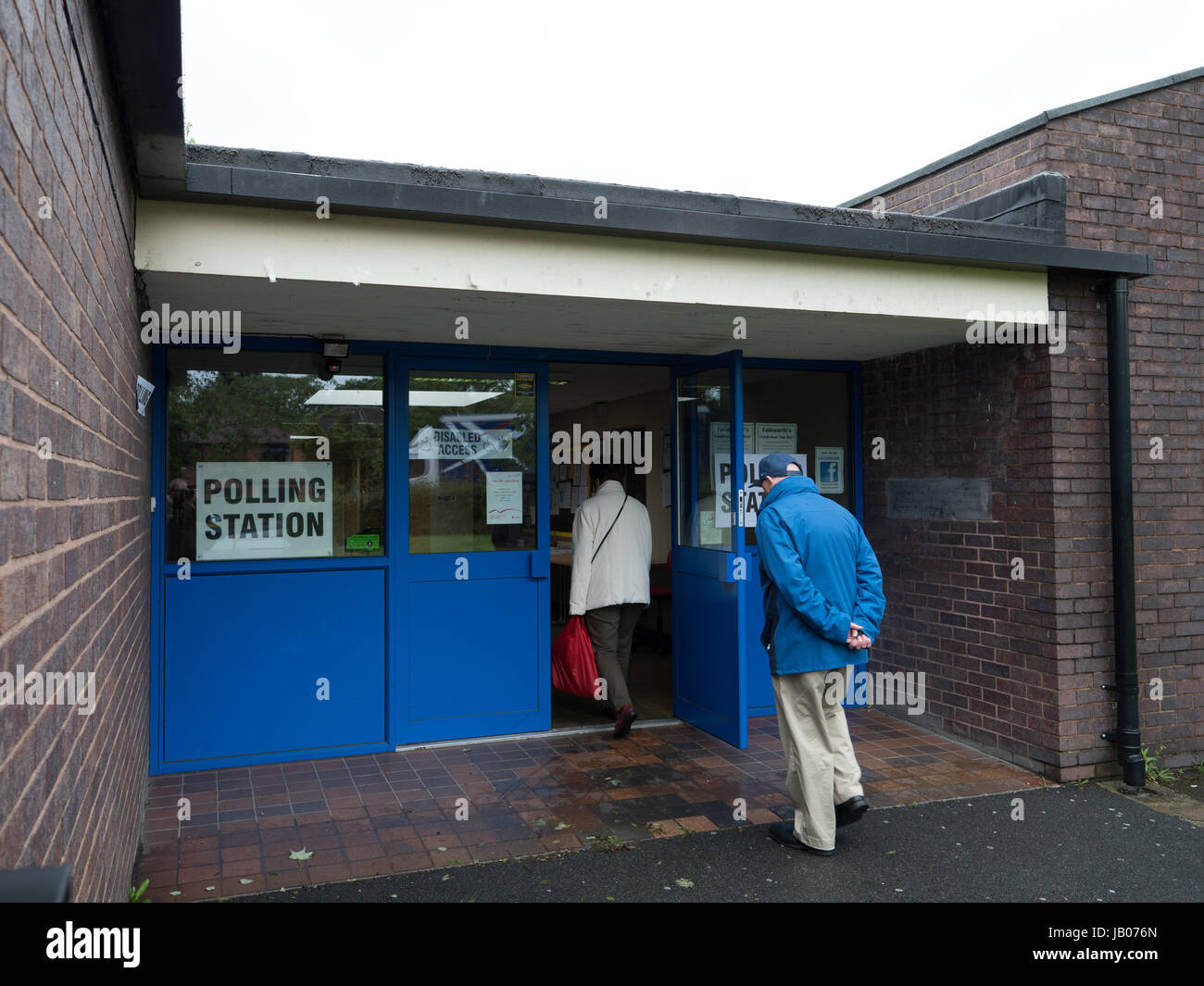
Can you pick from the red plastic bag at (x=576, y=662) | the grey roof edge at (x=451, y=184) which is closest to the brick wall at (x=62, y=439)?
the grey roof edge at (x=451, y=184)

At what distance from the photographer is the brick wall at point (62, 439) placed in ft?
4.37

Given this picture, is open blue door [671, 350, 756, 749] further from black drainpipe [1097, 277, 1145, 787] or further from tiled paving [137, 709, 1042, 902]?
black drainpipe [1097, 277, 1145, 787]

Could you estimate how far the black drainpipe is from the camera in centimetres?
507

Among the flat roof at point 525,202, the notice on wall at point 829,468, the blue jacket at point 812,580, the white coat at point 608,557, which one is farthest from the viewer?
the notice on wall at point 829,468

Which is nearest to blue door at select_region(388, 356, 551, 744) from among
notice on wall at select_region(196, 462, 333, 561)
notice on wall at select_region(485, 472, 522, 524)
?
notice on wall at select_region(485, 472, 522, 524)

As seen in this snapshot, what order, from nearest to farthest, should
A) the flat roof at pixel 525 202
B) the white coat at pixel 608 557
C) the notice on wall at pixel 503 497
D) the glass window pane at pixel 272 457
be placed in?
the flat roof at pixel 525 202, the glass window pane at pixel 272 457, the notice on wall at pixel 503 497, the white coat at pixel 608 557

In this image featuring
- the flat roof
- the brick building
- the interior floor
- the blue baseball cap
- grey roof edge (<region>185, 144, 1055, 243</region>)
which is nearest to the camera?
the flat roof

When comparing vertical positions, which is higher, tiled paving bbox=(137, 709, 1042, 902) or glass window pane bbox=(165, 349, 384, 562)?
glass window pane bbox=(165, 349, 384, 562)

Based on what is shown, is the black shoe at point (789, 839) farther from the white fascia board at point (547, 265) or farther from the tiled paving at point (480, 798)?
the white fascia board at point (547, 265)

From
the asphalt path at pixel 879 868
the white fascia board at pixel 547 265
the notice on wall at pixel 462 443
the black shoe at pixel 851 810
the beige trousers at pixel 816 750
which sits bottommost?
the asphalt path at pixel 879 868

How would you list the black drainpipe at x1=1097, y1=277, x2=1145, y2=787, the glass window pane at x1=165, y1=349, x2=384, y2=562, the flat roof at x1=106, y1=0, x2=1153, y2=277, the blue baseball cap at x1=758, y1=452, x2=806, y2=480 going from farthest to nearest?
the glass window pane at x1=165, y1=349, x2=384, y2=562 → the black drainpipe at x1=1097, y1=277, x2=1145, y2=787 → the blue baseball cap at x1=758, y1=452, x2=806, y2=480 → the flat roof at x1=106, y1=0, x2=1153, y2=277

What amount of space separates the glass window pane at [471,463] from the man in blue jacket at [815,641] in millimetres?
2161

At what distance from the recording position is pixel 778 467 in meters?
4.40

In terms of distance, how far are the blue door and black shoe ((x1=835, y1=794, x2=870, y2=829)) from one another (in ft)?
7.59
